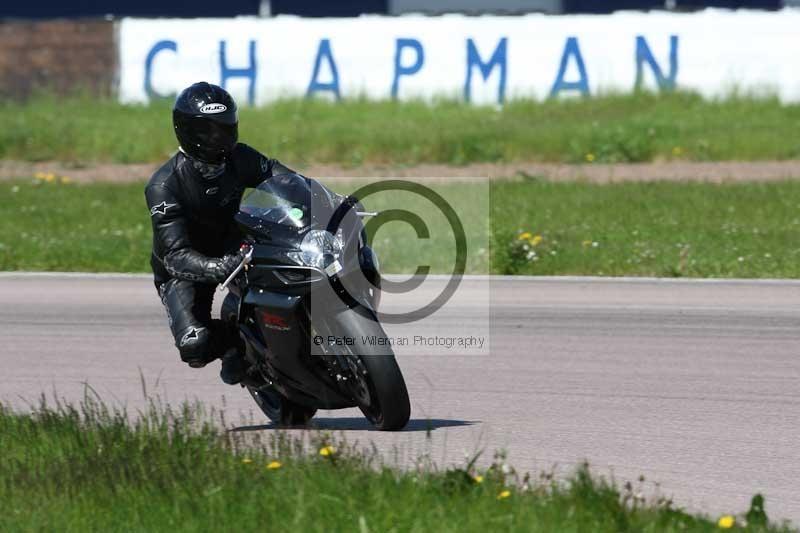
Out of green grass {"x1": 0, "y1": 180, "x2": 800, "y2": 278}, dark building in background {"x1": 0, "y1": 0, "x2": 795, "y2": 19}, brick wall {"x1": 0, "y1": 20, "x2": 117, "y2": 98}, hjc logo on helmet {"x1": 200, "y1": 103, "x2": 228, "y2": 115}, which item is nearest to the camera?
hjc logo on helmet {"x1": 200, "y1": 103, "x2": 228, "y2": 115}

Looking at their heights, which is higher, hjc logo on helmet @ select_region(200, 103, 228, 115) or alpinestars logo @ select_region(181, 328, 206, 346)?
hjc logo on helmet @ select_region(200, 103, 228, 115)

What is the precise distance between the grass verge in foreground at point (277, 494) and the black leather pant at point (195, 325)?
80 centimetres

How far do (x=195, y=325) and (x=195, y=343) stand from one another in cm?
12

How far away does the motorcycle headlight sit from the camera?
23.7ft

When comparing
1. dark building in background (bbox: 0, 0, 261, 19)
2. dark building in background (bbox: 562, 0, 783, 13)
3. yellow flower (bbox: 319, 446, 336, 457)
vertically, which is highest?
dark building in background (bbox: 0, 0, 261, 19)

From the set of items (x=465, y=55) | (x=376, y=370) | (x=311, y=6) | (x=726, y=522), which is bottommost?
(x=726, y=522)

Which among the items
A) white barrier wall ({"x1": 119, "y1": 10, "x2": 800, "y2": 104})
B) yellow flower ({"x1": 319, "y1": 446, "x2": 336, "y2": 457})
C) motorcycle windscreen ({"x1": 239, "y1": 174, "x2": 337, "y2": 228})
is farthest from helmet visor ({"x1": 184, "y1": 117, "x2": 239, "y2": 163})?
white barrier wall ({"x1": 119, "y1": 10, "x2": 800, "y2": 104})

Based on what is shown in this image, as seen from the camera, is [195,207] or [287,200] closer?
[287,200]

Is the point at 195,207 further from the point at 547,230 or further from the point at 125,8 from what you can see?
the point at 125,8

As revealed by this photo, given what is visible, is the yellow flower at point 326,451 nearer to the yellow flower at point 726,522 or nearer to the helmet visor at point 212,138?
the yellow flower at point 726,522

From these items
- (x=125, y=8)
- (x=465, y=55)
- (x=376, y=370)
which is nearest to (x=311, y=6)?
(x=125, y=8)

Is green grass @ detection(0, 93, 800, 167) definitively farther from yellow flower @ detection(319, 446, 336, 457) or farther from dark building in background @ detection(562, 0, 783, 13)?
yellow flower @ detection(319, 446, 336, 457)

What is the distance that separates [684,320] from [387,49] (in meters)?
12.7

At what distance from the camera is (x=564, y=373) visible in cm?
993
